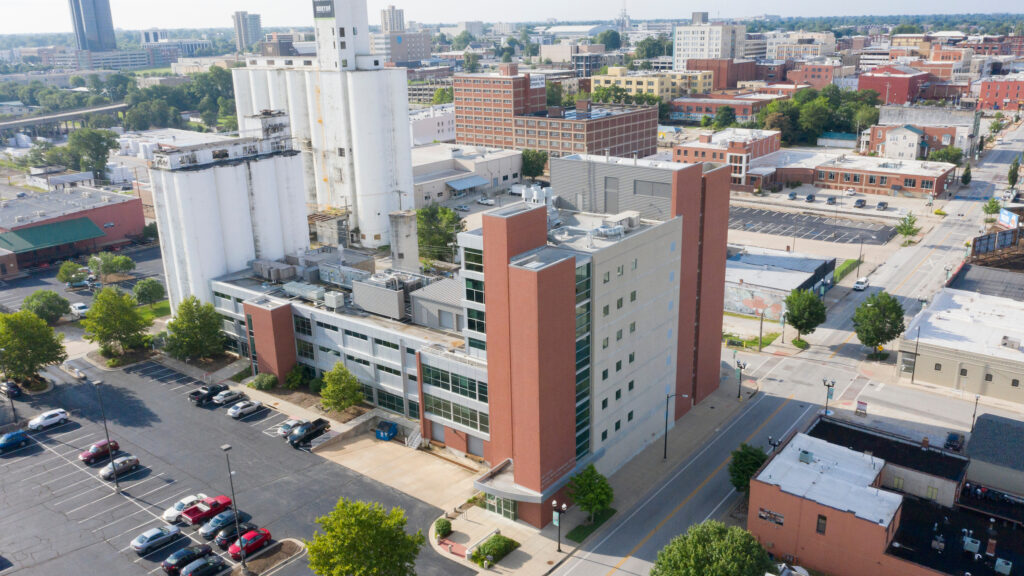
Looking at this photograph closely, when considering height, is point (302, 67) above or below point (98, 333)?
above

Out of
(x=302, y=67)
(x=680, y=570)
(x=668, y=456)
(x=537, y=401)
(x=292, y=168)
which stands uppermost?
(x=302, y=67)

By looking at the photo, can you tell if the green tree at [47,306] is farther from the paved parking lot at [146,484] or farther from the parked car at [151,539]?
the parked car at [151,539]

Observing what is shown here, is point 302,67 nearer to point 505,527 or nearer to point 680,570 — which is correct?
point 505,527

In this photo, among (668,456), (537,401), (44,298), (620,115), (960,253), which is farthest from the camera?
(620,115)

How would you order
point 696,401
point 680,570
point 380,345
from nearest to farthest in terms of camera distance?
point 680,570
point 380,345
point 696,401

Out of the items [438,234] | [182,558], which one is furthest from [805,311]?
[182,558]

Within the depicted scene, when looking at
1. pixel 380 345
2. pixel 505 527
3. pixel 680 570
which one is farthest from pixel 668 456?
pixel 380 345

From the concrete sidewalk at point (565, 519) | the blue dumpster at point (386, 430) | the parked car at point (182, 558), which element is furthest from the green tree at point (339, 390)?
the parked car at point (182, 558)
